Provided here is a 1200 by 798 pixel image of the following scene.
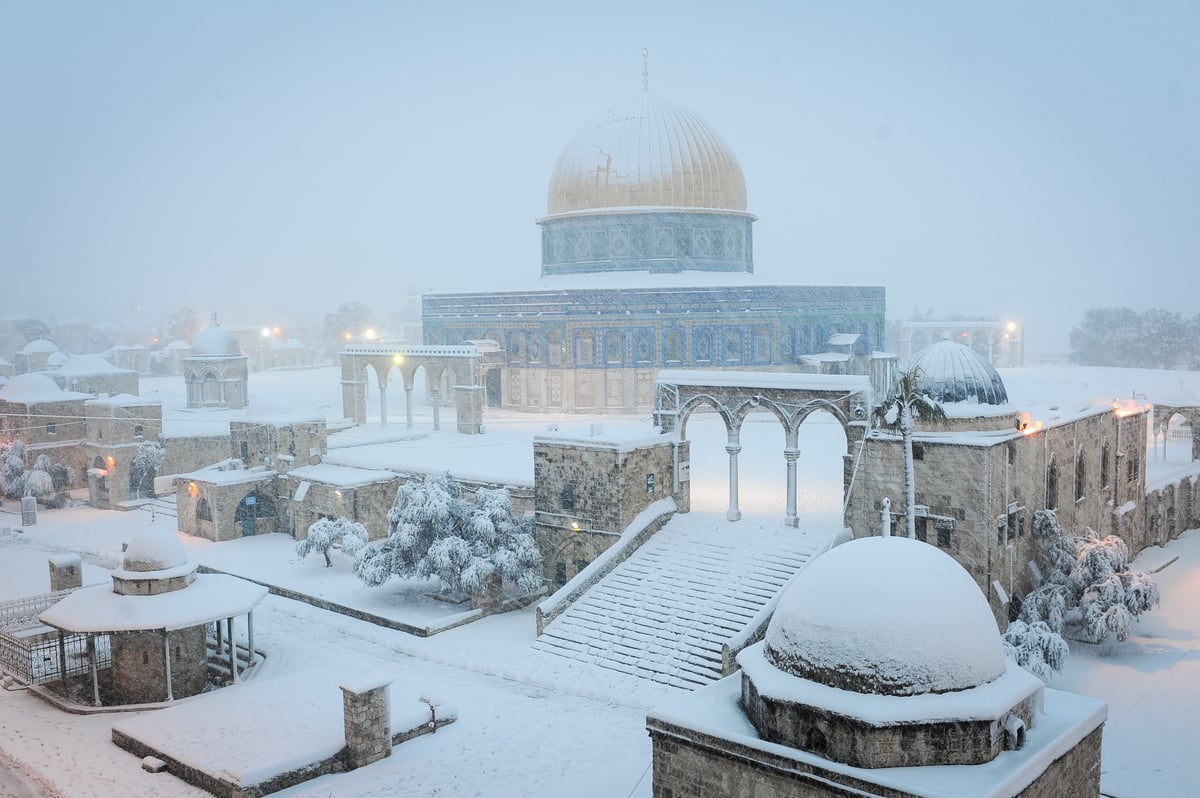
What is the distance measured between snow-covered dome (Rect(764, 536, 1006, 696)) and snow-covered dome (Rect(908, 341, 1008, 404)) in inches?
344

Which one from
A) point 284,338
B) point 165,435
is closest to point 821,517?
point 165,435

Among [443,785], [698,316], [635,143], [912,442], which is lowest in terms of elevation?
[443,785]

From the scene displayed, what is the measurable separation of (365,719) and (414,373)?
839 inches

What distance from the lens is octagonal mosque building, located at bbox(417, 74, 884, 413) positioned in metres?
34.1

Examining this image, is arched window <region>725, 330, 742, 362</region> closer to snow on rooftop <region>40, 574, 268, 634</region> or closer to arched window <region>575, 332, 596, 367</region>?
arched window <region>575, 332, 596, 367</region>

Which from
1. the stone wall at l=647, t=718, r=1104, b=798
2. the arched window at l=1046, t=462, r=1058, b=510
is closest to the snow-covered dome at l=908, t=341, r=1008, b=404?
the arched window at l=1046, t=462, r=1058, b=510

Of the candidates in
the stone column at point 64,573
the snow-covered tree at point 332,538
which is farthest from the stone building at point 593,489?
the stone column at point 64,573

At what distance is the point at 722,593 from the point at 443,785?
23.6 ft

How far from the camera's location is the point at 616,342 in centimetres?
3412

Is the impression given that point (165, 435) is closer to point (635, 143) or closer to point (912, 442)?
point (635, 143)

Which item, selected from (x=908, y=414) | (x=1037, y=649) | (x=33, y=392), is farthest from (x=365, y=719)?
(x=33, y=392)

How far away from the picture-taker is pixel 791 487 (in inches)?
795

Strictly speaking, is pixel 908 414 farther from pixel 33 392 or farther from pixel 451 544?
pixel 33 392

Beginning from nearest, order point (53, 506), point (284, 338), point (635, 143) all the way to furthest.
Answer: point (53, 506)
point (635, 143)
point (284, 338)
